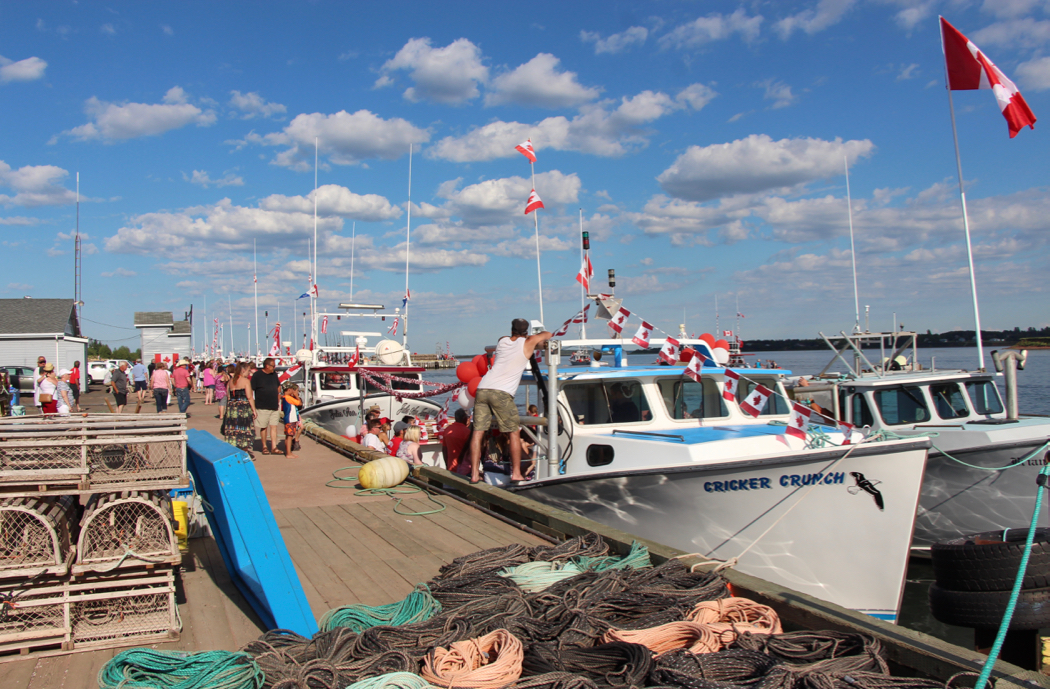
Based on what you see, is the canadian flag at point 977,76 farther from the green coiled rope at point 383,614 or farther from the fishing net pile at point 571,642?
the green coiled rope at point 383,614

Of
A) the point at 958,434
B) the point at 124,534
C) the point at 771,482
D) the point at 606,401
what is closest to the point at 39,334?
the point at 606,401

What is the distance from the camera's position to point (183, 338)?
49.7 meters

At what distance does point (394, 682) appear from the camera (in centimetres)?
294

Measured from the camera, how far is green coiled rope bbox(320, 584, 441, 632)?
379 centimetres

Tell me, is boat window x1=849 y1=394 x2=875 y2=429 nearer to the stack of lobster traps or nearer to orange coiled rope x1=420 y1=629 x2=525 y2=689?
orange coiled rope x1=420 y1=629 x2=525 y2=689

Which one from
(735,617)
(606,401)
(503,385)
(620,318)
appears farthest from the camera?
(620,318)

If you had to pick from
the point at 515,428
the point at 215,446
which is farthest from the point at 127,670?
the point at 515,428

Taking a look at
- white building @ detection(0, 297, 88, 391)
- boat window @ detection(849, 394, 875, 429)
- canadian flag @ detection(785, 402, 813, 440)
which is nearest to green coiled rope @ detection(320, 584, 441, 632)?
canadian flag @ detection(785, 402, 813, 440)

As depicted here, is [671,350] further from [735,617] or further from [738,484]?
[735,617]

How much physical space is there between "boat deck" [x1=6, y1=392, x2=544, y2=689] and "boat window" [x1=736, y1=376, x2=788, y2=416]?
3.60m

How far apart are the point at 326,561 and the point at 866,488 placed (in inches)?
175

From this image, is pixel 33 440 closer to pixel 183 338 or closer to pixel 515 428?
pixel 515 428

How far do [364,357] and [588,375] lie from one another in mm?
12603

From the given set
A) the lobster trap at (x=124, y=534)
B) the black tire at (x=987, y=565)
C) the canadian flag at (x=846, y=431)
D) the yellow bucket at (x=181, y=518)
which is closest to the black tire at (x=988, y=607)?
the black tire at (x=987, y=565)
